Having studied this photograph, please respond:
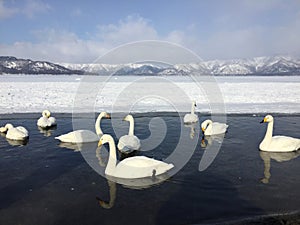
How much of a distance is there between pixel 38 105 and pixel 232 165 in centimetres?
1540

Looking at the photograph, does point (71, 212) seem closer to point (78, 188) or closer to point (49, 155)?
point (78, 188)

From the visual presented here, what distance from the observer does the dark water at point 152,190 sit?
5207 mm

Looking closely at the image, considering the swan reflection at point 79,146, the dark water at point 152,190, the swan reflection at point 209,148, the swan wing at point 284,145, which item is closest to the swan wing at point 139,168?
the dark water at point 152,190

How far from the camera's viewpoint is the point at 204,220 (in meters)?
5.03

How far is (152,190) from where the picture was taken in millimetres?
6238

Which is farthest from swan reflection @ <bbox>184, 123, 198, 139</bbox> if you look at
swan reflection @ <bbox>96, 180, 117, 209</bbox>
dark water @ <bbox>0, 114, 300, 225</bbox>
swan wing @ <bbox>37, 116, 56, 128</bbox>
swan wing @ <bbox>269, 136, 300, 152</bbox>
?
swan wing @ <bbox>37, 116, 56, 128</bbox>

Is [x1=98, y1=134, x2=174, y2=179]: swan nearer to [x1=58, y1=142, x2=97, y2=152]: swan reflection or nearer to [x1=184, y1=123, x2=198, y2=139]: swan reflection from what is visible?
[x1=58, y1=142, x2=97, y2=152]: swan reflection

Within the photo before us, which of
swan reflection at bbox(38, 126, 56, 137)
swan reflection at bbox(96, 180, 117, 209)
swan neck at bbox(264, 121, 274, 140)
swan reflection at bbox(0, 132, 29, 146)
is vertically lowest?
A: swan reflection at bbox(96, 180, 117, 209)

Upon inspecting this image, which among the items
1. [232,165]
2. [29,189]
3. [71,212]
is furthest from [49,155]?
[232,165]

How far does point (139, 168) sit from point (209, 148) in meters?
3.73

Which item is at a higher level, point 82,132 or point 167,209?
point 82,132

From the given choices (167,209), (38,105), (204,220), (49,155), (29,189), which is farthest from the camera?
(38,105)

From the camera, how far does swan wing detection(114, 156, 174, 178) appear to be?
6.73 m

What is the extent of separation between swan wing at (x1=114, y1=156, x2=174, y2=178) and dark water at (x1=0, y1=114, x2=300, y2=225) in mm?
392
